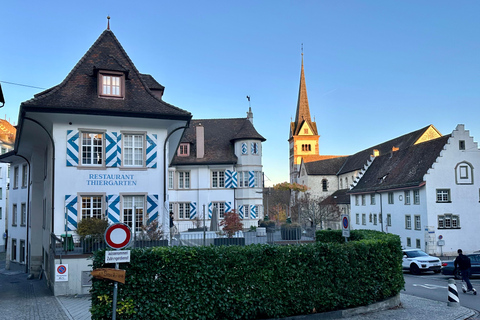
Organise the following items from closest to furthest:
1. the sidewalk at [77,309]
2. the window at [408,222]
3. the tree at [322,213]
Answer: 1. the sidewalk at [77,309]
2. the window at [408,222]
3. the tree at [322,213]

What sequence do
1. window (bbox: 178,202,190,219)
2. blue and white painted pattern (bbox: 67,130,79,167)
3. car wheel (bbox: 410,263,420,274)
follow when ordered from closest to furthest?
blue and white painted pattern (bbox: 67,130,79,167) < car wheel (bbox: 410,263,420,274) < window (bbox: 178,202,190,219)

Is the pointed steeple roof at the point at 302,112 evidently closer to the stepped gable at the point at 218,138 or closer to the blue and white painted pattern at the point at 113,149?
the stepped gable at the point at 218,138

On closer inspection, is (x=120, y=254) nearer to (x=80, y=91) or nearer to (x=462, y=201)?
(x=80, y=91)

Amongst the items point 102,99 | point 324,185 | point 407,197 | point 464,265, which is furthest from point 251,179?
point 324,185

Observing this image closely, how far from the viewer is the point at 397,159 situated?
50.9 meters

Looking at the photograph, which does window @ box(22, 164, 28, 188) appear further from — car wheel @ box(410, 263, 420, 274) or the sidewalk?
car wheel @ box(410, 263, 420, 274)

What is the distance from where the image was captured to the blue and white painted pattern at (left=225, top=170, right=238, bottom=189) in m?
42.8

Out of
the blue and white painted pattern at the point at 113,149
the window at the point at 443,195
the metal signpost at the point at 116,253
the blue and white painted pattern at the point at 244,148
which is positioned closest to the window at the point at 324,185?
the blue and white painted pattern at the point at 244,148

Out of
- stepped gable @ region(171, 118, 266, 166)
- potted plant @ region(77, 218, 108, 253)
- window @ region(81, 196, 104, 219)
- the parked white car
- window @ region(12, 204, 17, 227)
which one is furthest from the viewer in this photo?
stepped gable @ region(171, 118, 266, 166)

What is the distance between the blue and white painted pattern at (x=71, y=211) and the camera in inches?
814

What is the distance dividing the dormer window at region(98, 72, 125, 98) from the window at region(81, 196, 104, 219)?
4865 millimetres

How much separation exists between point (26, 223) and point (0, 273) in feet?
14.7

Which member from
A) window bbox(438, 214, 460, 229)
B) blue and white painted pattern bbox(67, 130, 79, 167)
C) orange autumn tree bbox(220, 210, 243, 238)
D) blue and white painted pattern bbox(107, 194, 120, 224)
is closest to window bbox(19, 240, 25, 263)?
blue and white painted pattern bbox(107, 194, 120, 224)

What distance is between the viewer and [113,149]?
21.7 meters
